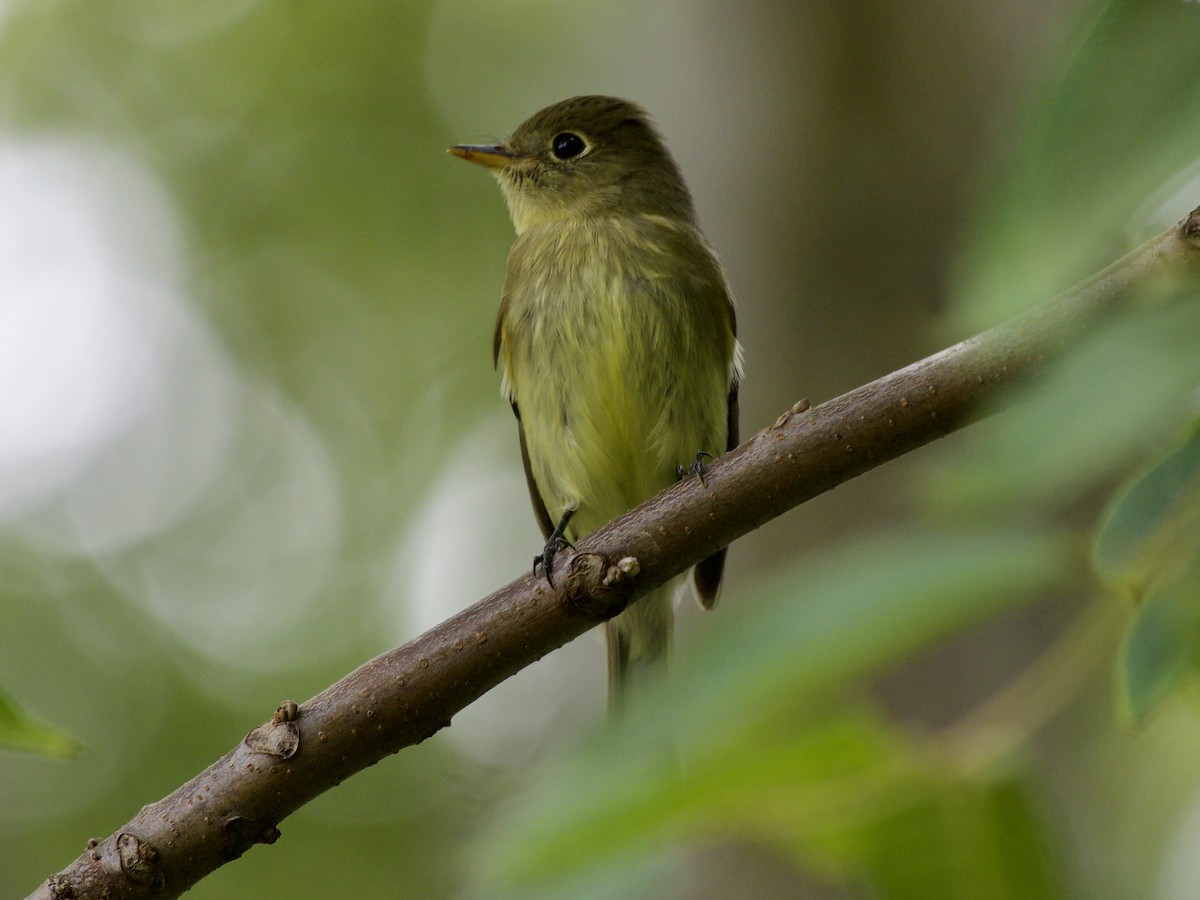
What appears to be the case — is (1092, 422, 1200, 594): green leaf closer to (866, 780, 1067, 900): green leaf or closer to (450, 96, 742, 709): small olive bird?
(866, 780, 1067, 900): green leaf

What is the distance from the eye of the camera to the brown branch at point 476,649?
6.63 ft

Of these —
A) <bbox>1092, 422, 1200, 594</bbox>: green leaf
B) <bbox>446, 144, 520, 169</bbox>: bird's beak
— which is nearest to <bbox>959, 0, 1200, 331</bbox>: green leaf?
<bbox>1092, 422, 1200, 594</bbox>: green leaf

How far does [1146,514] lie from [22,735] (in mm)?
1007

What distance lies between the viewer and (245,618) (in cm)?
1133

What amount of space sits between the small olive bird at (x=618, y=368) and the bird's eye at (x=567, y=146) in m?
0.40

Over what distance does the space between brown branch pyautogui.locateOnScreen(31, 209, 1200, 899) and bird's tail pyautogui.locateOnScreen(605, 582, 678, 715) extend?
239 cm

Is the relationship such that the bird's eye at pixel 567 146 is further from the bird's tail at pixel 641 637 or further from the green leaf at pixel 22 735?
the green leaf at pixel 22 735

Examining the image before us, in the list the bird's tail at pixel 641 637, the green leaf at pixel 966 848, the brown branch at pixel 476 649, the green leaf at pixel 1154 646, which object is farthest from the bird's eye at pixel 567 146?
the green leaf at pixel 1154 646

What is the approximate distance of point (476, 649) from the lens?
2.14 metres

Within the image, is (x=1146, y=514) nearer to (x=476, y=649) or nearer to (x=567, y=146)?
(x=476, y=649)

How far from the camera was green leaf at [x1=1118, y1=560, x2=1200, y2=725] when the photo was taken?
1009 millimetres

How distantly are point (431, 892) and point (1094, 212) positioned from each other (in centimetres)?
1076

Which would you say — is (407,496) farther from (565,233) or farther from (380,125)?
(565,233)

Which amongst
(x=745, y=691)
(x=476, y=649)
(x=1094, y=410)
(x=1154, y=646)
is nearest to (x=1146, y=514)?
(x=1154, y=646)
